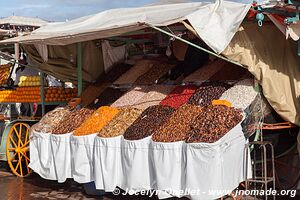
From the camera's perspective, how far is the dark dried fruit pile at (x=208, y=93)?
5.59 metres

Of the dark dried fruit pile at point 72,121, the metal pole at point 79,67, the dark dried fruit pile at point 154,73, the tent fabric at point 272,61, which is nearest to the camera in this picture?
the tent fabric at point 272,61

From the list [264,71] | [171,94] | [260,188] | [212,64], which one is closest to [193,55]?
[212,64]

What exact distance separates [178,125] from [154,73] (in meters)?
1.95

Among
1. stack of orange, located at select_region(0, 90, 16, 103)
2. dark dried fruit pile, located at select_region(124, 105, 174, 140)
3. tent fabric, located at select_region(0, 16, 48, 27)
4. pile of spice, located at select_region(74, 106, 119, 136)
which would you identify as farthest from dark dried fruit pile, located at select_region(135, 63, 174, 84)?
tent fabric, located at select_region(0, 16, 48, 27)

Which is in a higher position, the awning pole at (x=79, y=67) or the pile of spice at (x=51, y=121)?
the awning pole at (x=79, y=67)

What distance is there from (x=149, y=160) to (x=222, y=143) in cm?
94

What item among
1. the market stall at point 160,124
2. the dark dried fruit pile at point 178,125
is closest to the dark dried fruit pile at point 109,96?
the market stall at point 160,124

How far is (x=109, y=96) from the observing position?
6.97m

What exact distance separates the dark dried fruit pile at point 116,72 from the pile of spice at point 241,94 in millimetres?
2412

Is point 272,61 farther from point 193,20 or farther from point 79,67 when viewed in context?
point 79,67

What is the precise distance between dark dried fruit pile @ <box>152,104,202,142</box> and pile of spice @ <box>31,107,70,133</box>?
2.09 m

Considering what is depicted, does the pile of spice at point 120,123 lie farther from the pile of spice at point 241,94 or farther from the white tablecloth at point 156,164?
the pile of spice at point 241,94

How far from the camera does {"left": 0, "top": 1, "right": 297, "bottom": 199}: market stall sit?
4.82 meters

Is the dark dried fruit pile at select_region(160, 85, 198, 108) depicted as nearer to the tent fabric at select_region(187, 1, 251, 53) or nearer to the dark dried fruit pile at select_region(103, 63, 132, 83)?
the tent fabric at select_region(187, 1, 251, 53)
